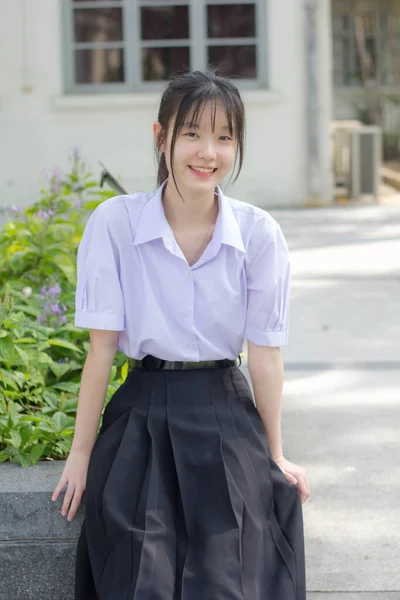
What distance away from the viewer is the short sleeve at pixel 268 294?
2.62 meters

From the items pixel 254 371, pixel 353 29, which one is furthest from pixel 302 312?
pixel 353 29

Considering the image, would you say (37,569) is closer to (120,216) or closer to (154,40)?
(120,216)

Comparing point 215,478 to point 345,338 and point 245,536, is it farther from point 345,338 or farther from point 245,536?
point 345,338

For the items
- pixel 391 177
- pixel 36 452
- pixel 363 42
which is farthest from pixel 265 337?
pixel 363 42

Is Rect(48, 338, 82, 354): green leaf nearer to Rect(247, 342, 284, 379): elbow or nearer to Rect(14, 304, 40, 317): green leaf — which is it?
Rect(14, 304, 40, 317): green leaf

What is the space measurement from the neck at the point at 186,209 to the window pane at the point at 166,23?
9064 mm

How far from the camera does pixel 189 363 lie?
262cm

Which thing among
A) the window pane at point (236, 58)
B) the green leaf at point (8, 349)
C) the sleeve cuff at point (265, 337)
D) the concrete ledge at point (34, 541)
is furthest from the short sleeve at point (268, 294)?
the window pane at point (236, 58)

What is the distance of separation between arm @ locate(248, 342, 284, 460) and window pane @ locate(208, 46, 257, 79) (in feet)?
29.9

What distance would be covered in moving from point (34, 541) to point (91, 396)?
412mm

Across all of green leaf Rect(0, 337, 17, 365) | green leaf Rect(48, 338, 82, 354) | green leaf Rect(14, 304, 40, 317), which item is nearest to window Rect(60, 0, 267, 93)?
green leaf Rect(14, 304, 40, 317)

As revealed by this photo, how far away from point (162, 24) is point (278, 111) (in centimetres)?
144

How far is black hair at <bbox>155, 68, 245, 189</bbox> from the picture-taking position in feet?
8.38

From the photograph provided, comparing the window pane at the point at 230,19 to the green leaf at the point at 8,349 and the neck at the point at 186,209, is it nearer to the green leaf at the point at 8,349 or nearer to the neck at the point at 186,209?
the green leaf at the point at 8,349
